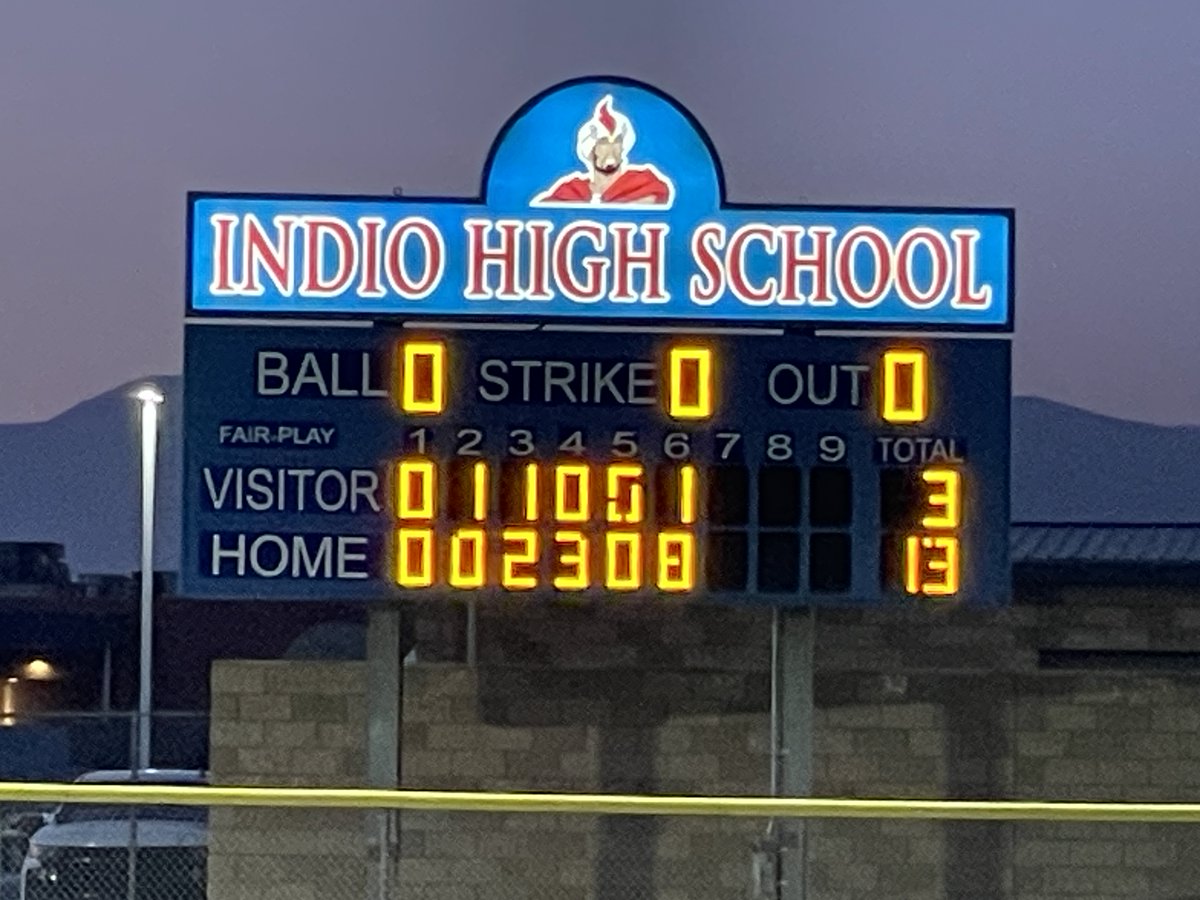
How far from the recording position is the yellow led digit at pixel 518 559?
1248 cm

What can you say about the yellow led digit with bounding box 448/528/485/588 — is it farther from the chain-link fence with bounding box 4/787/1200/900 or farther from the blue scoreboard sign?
the chain-link fence with bounding box 4/787/1200/900

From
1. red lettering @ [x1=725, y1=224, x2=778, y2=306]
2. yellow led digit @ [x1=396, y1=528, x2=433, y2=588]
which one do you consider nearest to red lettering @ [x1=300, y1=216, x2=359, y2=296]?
yellow led digit @ [x1=396, y1=528, x2=433, y2=588]

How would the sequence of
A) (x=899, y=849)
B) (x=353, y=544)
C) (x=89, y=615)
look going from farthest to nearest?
(x=89, y=615) < (x=899, y=849) < (x=353, y=544)

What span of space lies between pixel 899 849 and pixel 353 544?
3860mm

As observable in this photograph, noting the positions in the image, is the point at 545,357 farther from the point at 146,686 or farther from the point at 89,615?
the point at 89,615

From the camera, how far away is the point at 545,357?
1277cm

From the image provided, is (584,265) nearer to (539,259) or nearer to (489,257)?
(539,259)

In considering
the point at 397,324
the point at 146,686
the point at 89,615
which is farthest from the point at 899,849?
the point at 89,615

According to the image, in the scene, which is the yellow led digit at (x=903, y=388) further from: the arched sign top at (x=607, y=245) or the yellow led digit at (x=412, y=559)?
the yellow led digit at (x=412, y=559)

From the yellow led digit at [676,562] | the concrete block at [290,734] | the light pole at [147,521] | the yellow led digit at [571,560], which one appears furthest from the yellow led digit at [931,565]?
the light pole at [147,521]

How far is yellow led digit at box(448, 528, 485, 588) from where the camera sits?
12500 mm

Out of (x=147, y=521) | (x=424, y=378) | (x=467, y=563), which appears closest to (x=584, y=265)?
(x=424, y=378)

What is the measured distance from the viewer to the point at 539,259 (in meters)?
13.1

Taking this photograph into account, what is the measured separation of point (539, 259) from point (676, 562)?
1.74 m
